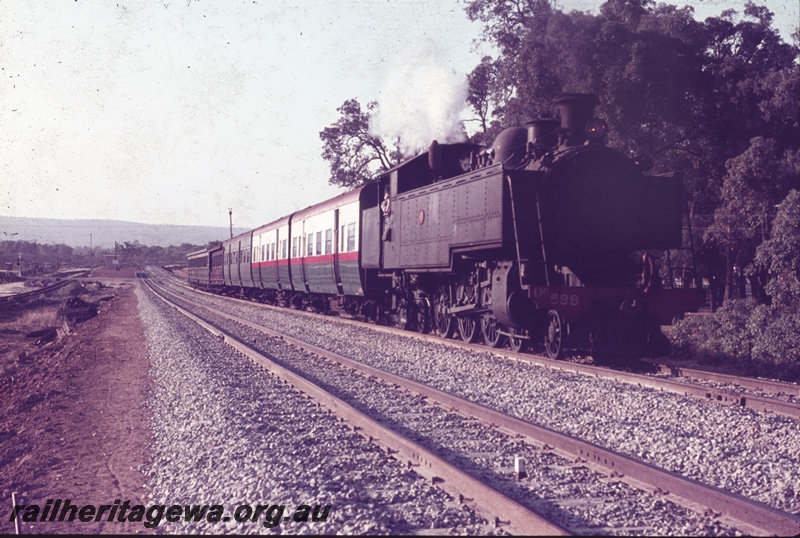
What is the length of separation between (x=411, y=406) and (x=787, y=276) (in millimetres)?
10258

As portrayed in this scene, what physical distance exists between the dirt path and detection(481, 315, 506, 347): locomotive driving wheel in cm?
572

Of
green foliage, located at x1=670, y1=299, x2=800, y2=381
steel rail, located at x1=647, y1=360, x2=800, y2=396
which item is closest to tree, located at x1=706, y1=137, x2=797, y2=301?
green foliage, located at x1=670, y1=299, x2=800, y2=381

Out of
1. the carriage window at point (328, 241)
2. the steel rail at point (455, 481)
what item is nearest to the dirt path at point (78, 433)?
the steel rail at point (455, 481)

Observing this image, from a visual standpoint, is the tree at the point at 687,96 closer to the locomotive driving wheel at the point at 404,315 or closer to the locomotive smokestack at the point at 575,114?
the locomotive driving wheel at the point at 404,315

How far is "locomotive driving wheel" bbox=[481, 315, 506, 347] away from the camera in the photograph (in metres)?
12.5

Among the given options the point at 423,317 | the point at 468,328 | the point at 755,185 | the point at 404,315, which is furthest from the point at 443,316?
the point at 755,185

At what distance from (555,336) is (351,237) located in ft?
29.6

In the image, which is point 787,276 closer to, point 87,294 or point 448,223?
point 448,223

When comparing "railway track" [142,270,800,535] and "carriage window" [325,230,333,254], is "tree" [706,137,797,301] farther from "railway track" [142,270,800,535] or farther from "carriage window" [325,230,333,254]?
"railway track" [142,270,800,535]

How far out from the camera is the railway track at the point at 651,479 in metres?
3.99

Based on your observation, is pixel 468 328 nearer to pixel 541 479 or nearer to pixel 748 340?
pixel 748 340

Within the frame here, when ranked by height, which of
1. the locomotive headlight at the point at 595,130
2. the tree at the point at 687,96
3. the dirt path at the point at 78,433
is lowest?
the dirt path at the point at 78,433

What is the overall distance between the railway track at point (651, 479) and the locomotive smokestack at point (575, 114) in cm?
539

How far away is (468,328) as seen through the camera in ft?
45.1
